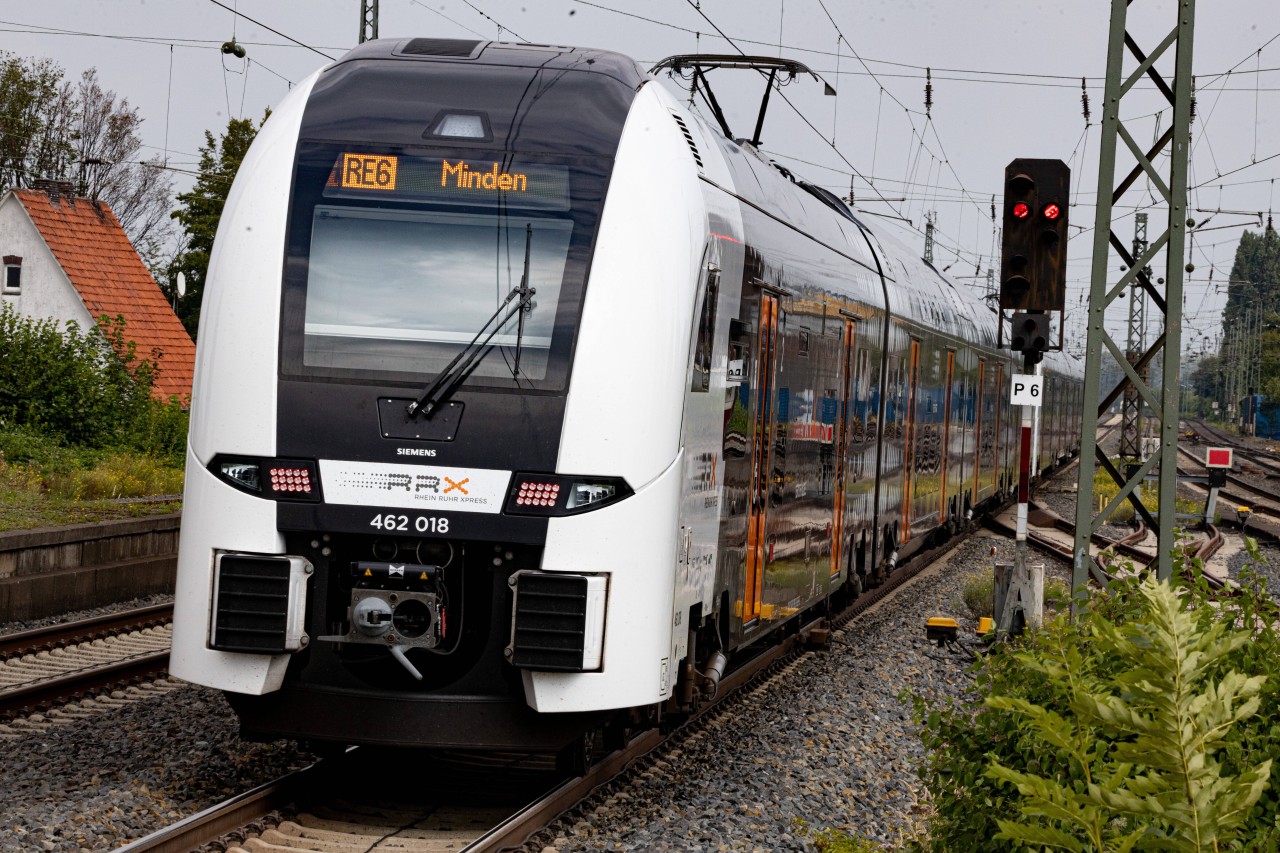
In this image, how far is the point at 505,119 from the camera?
714cm

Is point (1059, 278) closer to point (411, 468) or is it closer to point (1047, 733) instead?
point (411, 468)

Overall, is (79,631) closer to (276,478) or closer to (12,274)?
(276,478)

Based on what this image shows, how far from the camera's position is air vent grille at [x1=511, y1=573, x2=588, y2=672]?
6.57 meters

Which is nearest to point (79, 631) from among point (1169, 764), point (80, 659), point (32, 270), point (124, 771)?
point (80, 659)

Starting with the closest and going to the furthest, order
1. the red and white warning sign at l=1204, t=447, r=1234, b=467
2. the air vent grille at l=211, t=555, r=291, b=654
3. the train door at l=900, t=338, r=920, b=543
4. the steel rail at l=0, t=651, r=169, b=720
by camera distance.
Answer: the air vent grille at l=211, t=555, r=291, b=654 < the steel rail at l=0, t=651, r=169, b=720 < the train door at l=900, t=338, r=920, b=543 < the red and white warning sign at l=1204, t=447, r=1234, b=467

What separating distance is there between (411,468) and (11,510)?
9950 millimetres

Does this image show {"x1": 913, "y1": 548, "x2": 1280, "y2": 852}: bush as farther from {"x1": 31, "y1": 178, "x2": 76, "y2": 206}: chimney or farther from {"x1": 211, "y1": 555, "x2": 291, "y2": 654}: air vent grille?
{"x1": 31, "y1": 178, "x2": 76, "y2": 206}: chimney

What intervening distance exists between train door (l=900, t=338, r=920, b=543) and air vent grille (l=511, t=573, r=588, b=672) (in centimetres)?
948

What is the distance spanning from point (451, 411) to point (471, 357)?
0.24 metres

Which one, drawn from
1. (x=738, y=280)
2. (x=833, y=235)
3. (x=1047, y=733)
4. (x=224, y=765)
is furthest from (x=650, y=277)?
(x=833, y=235)

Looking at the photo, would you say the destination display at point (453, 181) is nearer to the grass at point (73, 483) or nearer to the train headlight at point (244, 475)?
the train headlight at point (244, 475)

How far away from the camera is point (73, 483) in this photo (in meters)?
17.9

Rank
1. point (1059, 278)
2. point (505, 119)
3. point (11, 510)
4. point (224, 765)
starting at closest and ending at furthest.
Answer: point (505, 119)
point (224, 765)
point (1059, 278)
point (11, 510)

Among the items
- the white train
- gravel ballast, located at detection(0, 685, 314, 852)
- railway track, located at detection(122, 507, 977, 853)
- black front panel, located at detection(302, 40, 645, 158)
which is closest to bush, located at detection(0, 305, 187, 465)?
gravel ballast, located at detection(0, 685, 314, 852)
